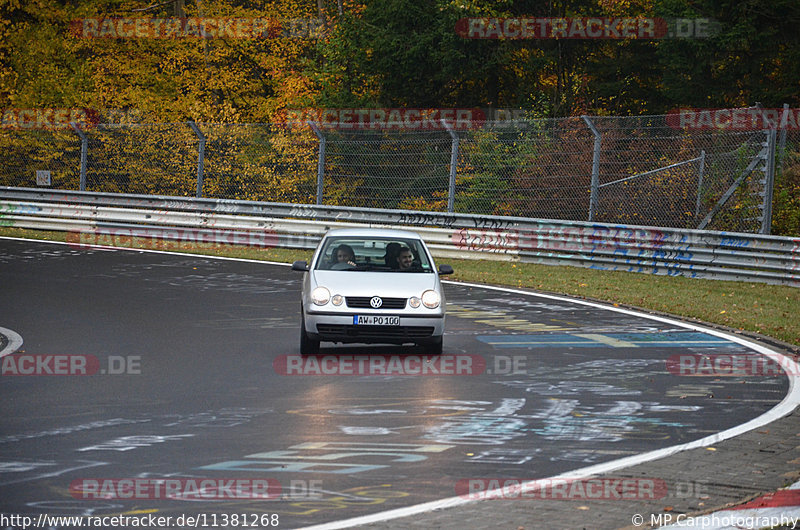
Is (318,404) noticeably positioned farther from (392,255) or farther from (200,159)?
(200,159)

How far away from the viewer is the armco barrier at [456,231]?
70.0 feet

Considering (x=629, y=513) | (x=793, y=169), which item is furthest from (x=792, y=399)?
(x=793, y=169)

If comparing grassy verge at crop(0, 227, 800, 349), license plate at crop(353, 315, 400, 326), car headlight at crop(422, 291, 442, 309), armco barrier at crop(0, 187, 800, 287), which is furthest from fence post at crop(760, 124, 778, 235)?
license plate at crop(353, 315, 400, 326)

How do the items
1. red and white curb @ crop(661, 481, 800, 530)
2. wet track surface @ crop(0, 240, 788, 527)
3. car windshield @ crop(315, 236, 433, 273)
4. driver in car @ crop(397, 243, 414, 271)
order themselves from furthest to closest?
driver in car @ crop(397, 243, 414, 271)
car windshield @ crop(315, 236, 433, 273)
wet track surface @ crop(0, 240, 788, 527)
red and white curb @ crop(661, 481, 800, 530)

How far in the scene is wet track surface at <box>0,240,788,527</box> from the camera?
748 cm

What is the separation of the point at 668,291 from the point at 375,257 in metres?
7.64

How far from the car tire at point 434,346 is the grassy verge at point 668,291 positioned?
4.44 meters

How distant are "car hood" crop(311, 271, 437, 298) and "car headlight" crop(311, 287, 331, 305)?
7cm

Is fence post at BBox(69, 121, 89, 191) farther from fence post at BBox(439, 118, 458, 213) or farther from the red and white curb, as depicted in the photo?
the red and white curb

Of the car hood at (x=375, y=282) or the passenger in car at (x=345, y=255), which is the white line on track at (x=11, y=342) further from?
the passenger in car at (x=345, y=255)

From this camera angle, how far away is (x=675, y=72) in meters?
36.5

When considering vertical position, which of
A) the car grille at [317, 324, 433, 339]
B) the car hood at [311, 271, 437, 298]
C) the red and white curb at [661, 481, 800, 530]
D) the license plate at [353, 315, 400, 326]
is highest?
the car hood at [311, 271, 437, 298]

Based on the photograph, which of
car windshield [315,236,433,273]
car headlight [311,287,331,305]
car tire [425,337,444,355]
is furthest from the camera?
car windshield [315,236,433,273]

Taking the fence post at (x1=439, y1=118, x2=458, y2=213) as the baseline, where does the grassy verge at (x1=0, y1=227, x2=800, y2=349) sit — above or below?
below
